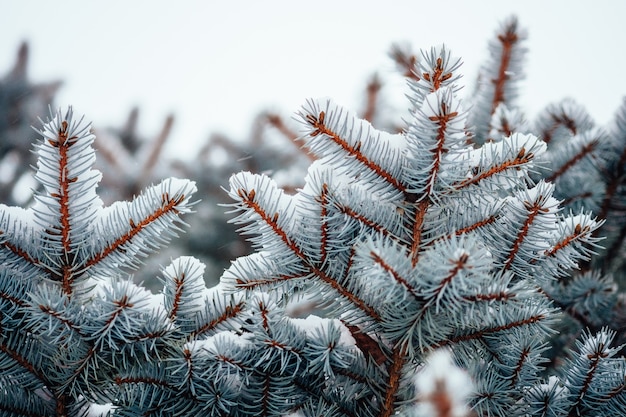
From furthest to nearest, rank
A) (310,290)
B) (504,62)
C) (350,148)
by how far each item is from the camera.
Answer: (504,62), (310,290), (350,148)

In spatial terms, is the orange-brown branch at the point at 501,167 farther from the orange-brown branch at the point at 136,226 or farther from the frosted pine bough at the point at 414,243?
the orange-brown branch at the point at 136,226

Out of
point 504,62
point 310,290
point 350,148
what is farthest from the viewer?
point 504,62

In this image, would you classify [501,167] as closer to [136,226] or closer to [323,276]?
[323,276]

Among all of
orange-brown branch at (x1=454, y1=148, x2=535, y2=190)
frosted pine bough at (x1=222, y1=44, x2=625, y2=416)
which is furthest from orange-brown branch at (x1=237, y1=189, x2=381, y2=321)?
orange-brown branch at (x1=454, y1=148, x2=535, y2=190)

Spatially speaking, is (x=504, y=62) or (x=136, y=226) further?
(x=504, y=62)

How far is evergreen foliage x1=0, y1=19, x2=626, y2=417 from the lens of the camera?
1.09 metres

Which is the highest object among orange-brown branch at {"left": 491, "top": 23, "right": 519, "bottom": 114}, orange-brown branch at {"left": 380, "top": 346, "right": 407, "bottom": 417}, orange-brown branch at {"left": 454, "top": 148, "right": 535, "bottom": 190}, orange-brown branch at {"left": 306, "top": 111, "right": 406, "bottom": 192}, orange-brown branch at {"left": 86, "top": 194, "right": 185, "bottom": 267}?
orange-brown branch at {"left": 491, "top": 23, "right": 519, "bottom": 114}

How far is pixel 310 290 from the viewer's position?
1217 mm

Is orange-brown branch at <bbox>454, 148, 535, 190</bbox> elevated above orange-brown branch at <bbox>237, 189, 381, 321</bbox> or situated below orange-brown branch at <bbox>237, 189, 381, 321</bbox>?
above

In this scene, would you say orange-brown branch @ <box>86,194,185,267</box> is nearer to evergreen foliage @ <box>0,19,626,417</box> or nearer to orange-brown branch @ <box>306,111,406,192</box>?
evergreen foliage @ <box>0,19,626,417</box>

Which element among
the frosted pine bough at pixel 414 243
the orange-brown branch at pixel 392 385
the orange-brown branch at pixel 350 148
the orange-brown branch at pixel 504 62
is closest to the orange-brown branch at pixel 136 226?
the frosted pine bough at pixel 414 243

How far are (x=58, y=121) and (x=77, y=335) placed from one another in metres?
0.44

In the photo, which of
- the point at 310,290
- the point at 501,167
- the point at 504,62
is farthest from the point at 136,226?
the point at 504,62

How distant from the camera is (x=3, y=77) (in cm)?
509
